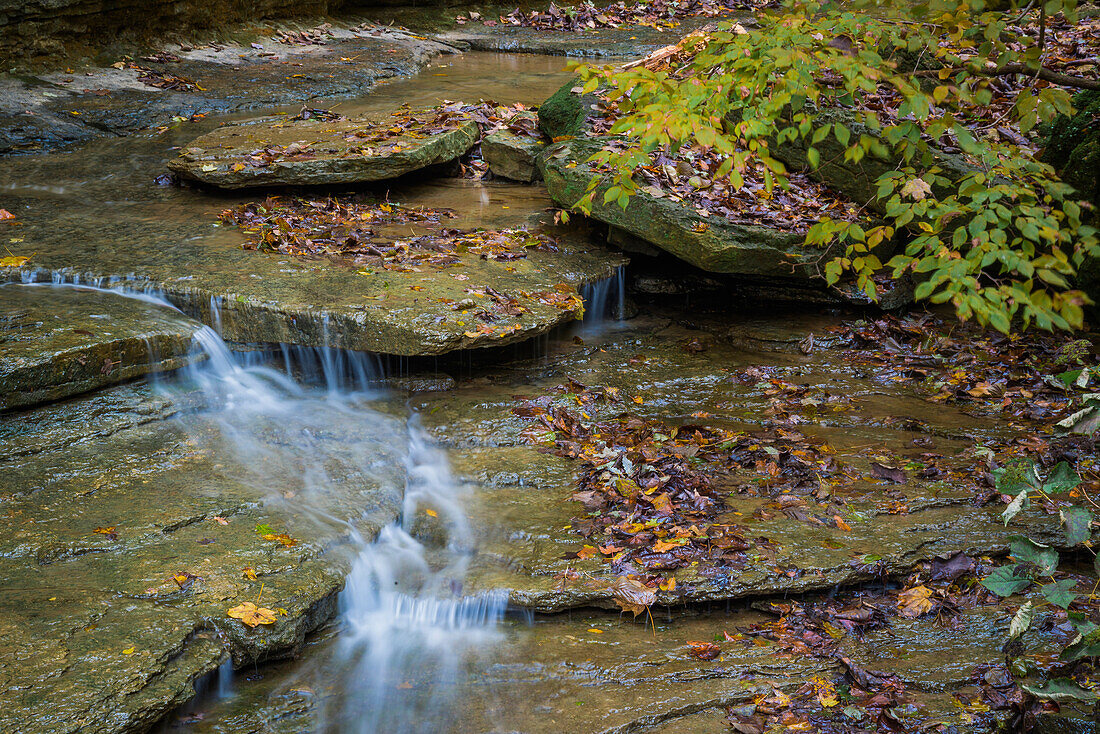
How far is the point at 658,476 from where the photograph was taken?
15.5ft

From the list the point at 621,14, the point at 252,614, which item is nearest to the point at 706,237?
the point at 252,614

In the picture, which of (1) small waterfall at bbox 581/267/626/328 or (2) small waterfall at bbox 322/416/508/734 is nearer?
(2) small waterfall at bbox 322/416/508/734

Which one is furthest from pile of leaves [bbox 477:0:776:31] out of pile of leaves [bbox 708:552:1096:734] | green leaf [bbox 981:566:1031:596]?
green leaf [bbox 981:566:1031:596]

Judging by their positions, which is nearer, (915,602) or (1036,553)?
(1036,553)

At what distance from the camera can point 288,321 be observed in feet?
18.1

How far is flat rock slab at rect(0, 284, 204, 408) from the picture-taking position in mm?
4695

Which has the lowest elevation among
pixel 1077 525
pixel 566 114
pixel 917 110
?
pixel 1077 525

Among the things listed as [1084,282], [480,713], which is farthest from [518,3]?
[480,713]

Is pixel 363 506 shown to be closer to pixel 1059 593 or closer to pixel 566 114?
pixel 1059 593

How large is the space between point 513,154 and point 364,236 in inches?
87.3

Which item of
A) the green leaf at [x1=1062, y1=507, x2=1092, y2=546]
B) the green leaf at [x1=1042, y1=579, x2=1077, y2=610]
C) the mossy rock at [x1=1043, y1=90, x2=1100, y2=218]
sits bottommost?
the green leaf at [x1=1042, y1=579, x2=1077, y2=610]

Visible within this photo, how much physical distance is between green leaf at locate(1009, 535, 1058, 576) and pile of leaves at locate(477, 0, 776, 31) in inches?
534

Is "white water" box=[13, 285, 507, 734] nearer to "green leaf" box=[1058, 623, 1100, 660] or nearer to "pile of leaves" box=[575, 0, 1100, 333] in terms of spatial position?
"pile of leaves" box=[575, 0, 1100, 333]

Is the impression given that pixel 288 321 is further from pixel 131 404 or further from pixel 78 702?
pixel 78 702
